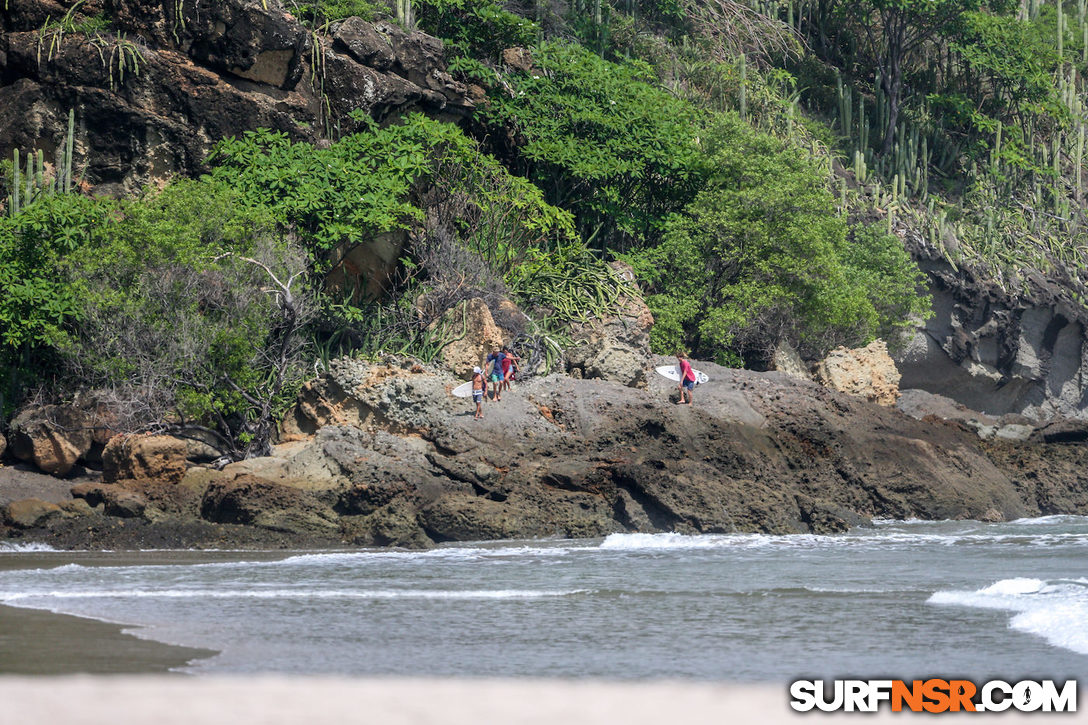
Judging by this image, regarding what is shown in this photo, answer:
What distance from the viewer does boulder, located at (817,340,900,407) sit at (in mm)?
29562

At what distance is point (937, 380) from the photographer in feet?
129

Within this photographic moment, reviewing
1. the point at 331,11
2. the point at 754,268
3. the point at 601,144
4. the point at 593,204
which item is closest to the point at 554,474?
the point at 754,268

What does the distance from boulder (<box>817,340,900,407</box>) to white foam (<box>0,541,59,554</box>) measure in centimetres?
1744

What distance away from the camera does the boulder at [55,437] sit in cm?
2252

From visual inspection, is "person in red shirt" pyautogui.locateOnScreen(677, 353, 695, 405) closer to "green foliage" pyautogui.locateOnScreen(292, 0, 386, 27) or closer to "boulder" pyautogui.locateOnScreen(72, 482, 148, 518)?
"boulder" pyautogui.locateOnScreen(72, 482, 148, 518)

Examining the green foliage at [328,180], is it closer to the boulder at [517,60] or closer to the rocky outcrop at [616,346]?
the rocky outcrop at [616,346]

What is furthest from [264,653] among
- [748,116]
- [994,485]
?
[748,116]

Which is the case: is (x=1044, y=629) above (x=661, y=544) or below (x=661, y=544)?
above

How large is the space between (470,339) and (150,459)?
6.97 m

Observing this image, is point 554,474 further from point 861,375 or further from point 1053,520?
point 861,375

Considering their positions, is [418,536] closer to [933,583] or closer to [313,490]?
[313,490]

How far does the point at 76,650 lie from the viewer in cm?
1023

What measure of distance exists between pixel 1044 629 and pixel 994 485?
14.2 meters

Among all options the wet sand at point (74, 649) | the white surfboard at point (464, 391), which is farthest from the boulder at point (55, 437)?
the wet sand at point (74, 649)
